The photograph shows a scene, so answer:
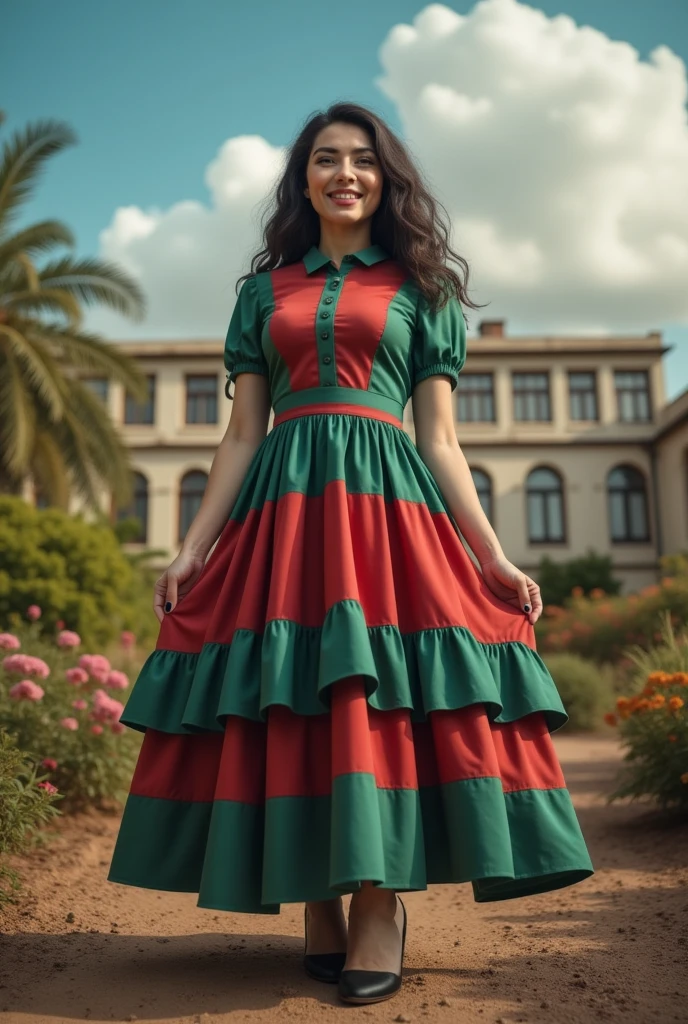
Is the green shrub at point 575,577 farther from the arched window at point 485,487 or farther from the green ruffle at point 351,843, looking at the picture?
the green ruffle at point 351,843

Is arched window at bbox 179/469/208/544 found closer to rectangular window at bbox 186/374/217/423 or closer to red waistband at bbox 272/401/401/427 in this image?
rectangular window at bbox 186/374/217/423

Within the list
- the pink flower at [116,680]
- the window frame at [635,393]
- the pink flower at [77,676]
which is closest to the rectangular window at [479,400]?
the window frame at [635,393]

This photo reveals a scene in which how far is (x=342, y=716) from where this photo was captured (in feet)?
7.09

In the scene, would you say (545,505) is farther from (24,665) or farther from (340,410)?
(340,410)

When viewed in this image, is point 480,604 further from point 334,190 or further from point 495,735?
point 334,190

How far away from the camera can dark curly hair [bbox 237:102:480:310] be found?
2.83 m

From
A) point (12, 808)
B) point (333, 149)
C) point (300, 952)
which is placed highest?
point (333, 149)

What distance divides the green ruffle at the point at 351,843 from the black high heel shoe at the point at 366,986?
22 centimetres

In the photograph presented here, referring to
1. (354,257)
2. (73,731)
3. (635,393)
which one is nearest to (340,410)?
(354,257)

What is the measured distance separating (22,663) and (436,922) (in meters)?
2.30

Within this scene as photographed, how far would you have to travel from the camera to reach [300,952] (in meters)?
2.75

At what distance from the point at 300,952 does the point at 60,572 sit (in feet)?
32.5

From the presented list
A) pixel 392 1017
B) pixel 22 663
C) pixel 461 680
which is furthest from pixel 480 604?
pixel 22 663

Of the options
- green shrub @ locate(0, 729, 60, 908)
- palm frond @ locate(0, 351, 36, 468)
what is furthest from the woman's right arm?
palm frond @ locate(0, 351, 36, 468)
